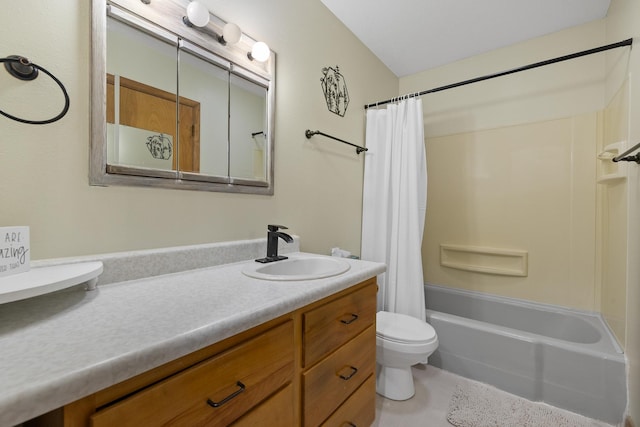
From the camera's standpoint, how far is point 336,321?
96cm

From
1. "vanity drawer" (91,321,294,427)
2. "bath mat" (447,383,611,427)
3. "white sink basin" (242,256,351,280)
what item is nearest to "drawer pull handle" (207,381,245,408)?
"vanity drawer" (91,321,294,427)

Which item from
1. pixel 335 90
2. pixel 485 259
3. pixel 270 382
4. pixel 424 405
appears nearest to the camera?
pixel 270 382

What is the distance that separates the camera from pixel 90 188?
88 centimetres

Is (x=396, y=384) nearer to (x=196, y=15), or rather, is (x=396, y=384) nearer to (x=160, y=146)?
(x=160, y=146)

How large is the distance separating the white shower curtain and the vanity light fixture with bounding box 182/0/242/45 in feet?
4.17

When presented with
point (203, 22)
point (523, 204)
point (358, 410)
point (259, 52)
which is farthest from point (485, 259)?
point (203, 22)

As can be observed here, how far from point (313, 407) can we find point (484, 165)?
7.64 feet

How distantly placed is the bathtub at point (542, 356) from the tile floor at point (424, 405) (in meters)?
0.11

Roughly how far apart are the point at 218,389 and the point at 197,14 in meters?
1.26

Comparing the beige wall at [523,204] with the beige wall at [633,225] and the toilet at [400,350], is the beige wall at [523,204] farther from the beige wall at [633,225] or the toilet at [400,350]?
the toilet at [400,350]

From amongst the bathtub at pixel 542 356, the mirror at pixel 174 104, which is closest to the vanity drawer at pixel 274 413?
the mirror at pixel 174 104

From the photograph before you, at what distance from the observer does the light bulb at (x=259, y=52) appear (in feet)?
4.35

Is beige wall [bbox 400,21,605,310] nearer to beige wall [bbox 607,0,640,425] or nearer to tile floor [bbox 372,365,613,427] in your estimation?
beige wall [bbox 607,0,640,425]

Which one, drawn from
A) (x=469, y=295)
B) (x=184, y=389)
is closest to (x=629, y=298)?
(x=469, y=295)
